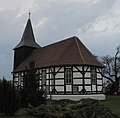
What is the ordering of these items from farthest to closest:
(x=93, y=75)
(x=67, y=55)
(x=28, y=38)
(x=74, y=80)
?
(x=28, y=38) < (x=67, y=55) < (x=93, y=75) < (x=74, y=80)

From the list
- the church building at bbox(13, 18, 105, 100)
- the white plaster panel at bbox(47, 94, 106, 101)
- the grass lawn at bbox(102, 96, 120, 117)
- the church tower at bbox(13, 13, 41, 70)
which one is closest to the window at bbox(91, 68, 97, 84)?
the church building at bbox(13, 18, 105, 100)

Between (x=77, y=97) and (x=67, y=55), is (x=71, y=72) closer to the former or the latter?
(x=67, y=55)

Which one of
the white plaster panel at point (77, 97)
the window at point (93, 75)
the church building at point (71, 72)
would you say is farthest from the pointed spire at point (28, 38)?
the window at point (93, 75)

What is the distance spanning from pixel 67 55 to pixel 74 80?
3.57 meters

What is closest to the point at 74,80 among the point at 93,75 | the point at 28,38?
the point at 93,75

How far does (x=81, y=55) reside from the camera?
111 ft

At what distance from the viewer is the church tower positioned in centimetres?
4488

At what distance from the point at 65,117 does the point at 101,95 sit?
58.4ft

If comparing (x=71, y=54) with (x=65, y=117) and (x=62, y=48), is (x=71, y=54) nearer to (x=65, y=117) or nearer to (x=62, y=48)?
(x=62, y=48)

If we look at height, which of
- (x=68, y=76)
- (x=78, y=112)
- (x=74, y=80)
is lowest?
(x=78, y=112)

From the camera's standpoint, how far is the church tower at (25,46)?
44.9 m

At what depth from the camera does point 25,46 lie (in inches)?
1762

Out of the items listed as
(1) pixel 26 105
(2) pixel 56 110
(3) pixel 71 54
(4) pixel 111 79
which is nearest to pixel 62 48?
(3) pixel 71 54

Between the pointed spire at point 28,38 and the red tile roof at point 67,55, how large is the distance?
5.50 metres
